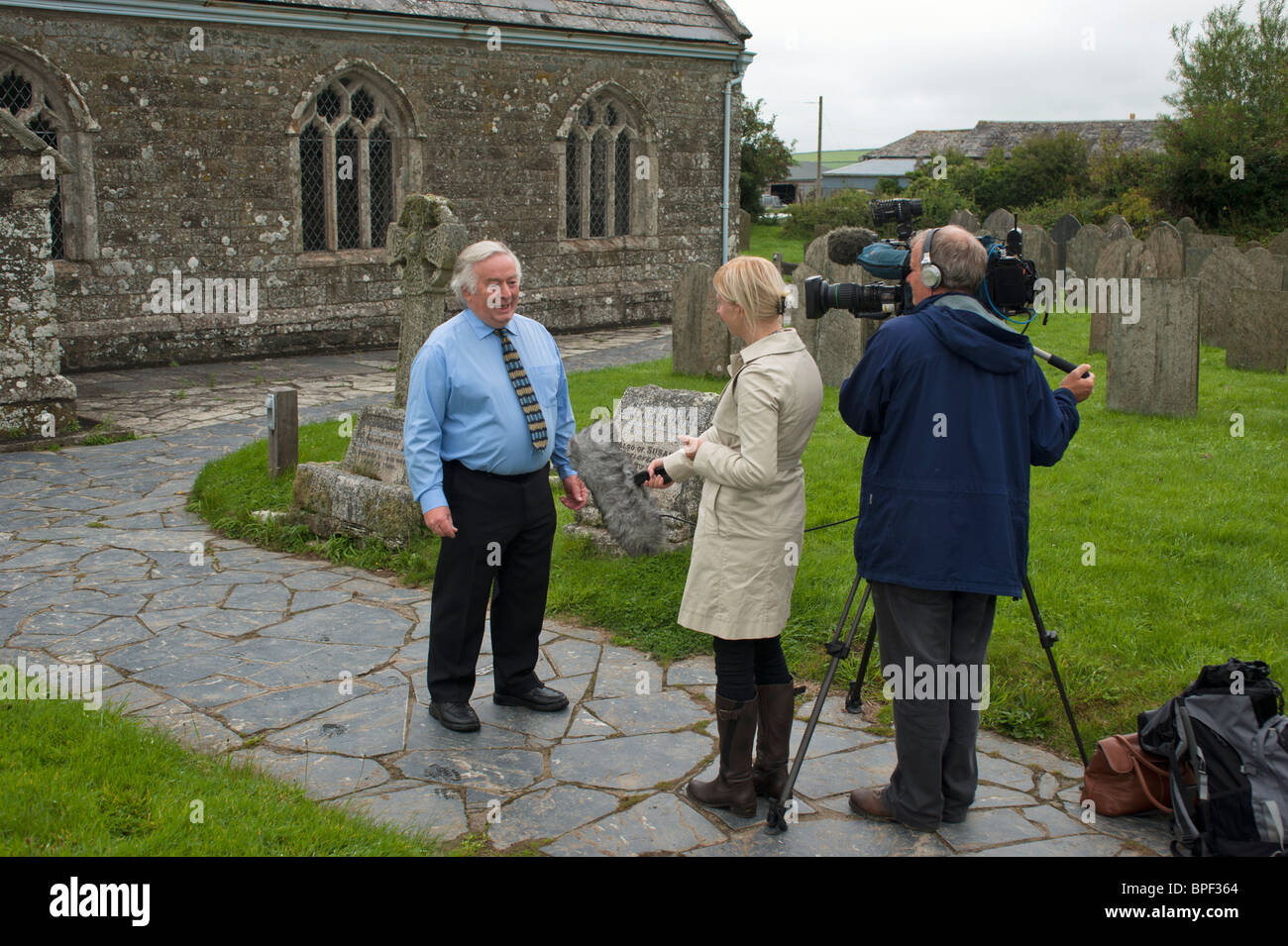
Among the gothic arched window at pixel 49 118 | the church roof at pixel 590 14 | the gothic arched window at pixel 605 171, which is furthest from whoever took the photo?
the gothic arched window at pixel 605 171

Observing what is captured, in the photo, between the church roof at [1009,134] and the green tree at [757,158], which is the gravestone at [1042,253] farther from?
the church roof at [1009,134]

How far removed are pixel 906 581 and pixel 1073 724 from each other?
3.59 ft

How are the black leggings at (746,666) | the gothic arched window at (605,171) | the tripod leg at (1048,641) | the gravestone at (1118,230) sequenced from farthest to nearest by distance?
the gothic arched window at (605,171)
the gravestone at (1118,230)
the tripod leg at (1048,641)
the black leggings at (746,666)

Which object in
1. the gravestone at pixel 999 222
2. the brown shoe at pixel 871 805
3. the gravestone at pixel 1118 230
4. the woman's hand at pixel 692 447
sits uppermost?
the gravestone at pixel 999 222

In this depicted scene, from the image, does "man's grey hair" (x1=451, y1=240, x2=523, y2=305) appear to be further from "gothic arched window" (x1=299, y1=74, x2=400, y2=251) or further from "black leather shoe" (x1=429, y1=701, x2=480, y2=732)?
"gothic arched window" (x1=299, y1=74, x2=400, y2=251)

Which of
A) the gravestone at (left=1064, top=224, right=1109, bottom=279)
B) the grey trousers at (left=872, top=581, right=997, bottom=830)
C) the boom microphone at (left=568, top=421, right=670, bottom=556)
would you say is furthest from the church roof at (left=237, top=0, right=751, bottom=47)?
the grey trousers at (left=872, top=581, right=997, bottom=830)

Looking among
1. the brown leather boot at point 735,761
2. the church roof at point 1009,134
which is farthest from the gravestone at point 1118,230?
the church roof at point 1009,134

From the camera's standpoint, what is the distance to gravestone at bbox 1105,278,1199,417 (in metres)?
9.69

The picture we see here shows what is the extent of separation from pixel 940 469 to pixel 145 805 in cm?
287

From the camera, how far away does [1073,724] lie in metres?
4.34

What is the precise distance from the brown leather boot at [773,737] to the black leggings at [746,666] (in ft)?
0.15

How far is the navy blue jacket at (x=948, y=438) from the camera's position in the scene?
3760 mm

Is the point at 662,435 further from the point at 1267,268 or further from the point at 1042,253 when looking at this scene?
the point at 1042,253

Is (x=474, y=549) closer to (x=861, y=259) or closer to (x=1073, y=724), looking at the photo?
(x=861, y=259)
